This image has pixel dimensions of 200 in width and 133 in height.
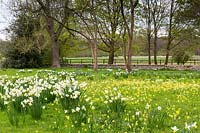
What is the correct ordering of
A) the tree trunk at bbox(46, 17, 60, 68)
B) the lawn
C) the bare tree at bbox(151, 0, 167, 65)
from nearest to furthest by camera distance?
the lawn → the tree trunk at bbox(46, 17, 60, 68) → the bare tree at bbox(151, 0, 167, 65)

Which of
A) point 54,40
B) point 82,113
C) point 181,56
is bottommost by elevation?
point 181,56

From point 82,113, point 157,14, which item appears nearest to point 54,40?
point 157,14

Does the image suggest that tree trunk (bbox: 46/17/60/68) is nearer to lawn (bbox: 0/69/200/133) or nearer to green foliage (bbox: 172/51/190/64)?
green foliage (bbox: 172/51/190/64)

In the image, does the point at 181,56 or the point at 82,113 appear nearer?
the point at 82,113

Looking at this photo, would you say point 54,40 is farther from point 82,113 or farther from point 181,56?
point 82,113

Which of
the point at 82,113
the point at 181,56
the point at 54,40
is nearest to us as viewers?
the point at 82,113

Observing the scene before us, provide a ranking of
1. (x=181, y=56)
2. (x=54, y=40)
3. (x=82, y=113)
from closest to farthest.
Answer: (x=82, y=113)
(x=54, y=40)
(x=181, y=56)

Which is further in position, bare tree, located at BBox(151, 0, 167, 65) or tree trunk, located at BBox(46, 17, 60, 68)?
bare tree, located at BBox(151, 0, 167, 65)

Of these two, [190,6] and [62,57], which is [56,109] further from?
[62,57]

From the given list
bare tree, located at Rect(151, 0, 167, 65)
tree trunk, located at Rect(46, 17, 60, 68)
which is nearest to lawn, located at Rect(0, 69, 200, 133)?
tree trunk, located at Rect(46, 17, 60, 68)

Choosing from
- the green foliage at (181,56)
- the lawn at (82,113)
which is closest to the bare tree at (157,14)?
the green foliage at (181,56)

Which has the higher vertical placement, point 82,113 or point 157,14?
point 157,14

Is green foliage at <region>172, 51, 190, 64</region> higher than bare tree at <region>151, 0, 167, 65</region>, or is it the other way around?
bare tree at <region>151, 0, 167, 65</region>

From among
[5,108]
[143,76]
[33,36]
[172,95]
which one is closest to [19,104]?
[5,108]
